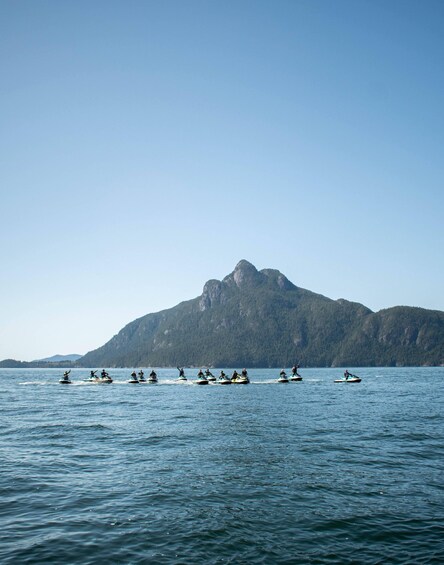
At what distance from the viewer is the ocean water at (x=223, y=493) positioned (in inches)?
502

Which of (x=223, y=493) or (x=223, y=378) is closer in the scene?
(x=223, y=493)

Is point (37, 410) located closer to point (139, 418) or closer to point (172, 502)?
point (139, 418)

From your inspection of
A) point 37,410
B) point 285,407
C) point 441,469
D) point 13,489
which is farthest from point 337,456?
point 37,410

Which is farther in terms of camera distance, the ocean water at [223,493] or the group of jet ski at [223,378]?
the group of jet ski at [223,378]

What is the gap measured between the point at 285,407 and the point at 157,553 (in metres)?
36.5

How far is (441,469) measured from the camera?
2109 centimetres

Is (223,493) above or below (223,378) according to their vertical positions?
below

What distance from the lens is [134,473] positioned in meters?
20.7

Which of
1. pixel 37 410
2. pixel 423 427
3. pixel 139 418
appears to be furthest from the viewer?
pixel 37 410

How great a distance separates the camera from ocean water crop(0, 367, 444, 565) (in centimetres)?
1276

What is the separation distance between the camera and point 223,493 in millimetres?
17734

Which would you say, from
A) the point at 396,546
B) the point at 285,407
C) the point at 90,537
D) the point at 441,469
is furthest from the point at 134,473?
the point at 285,407

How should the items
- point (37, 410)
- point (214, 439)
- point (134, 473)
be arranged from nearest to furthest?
point (134, 473)
point (214, 439)
point (37, 410)

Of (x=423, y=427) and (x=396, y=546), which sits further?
(x=423, y=427)
